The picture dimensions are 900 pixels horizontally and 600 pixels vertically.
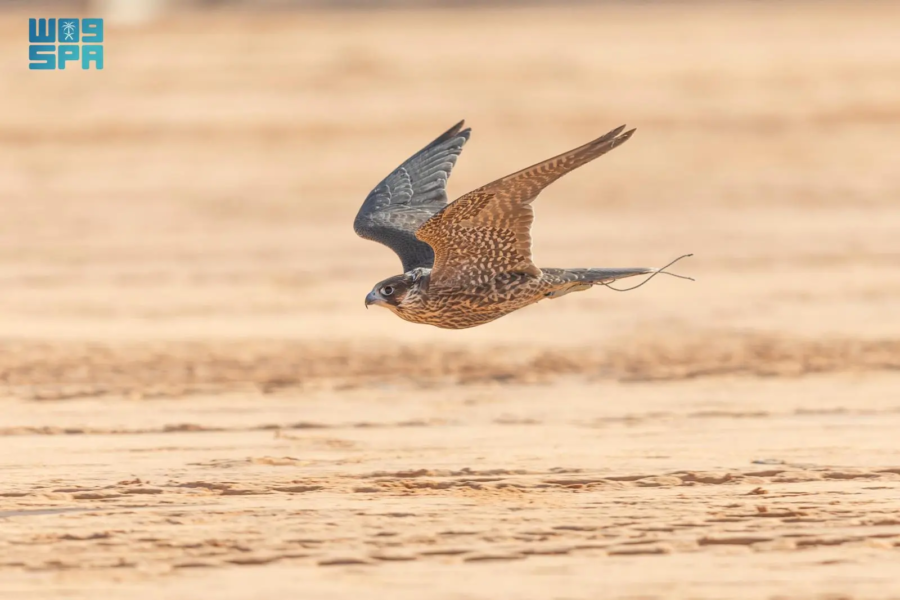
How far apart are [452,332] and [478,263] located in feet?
11.9

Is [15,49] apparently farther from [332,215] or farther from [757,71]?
[757,71]

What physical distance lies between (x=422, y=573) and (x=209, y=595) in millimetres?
731

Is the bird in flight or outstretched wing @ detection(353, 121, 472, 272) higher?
outstretched wing @ detection(353, 121, 472, 272)

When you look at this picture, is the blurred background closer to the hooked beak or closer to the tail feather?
the tail feather

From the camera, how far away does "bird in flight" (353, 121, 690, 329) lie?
19.5ft

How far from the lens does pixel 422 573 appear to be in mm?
5191

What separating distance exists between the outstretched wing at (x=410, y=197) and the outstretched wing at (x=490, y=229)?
0.60 metres

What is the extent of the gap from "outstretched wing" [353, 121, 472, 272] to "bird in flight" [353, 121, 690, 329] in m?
0.01

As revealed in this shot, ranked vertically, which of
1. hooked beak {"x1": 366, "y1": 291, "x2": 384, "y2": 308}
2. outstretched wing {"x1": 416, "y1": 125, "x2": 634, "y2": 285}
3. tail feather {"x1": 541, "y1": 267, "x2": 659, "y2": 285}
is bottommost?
hooked beak {"x1": 366, "y1": 291, "x2": 384, "y2": 308}

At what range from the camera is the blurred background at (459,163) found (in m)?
10.3

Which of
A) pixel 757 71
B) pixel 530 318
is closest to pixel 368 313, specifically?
pixel 530 318

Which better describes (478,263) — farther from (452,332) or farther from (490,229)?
(452,332)

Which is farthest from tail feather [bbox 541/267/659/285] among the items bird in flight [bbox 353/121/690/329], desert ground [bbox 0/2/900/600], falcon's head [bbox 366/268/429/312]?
desert ground [bbox 0/2/900/600]

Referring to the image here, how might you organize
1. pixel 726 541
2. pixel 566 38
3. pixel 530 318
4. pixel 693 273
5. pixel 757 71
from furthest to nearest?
1. pixel 566 38
2. pixel 757 71
3. pixel 693 273
4. pixel 530 318
5. pixel 726 541
